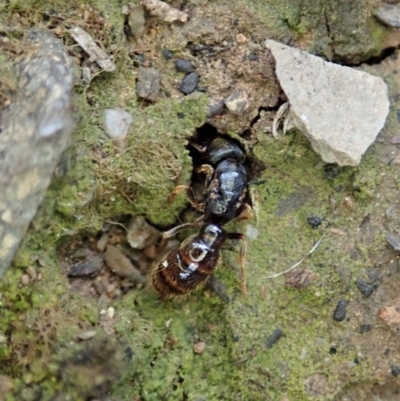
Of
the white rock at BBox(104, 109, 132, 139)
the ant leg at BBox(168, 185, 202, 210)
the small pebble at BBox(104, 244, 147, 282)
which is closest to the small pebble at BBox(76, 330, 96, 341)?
the small pebble at BBox(104, 244, 147, 282)

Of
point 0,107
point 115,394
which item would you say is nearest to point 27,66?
point 0,107

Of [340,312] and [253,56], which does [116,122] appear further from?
[340,312]

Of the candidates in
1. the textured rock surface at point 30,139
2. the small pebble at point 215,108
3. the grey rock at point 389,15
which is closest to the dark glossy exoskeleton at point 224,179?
the small pebble at point 215,108

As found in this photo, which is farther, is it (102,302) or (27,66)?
(102,302)

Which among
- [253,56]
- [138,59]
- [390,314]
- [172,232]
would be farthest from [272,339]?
[138,59]

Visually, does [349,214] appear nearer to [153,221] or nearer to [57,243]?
[153,221]

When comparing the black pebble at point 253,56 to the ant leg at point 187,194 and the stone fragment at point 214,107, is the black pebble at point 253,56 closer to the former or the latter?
the stone fragment at point 214,107
